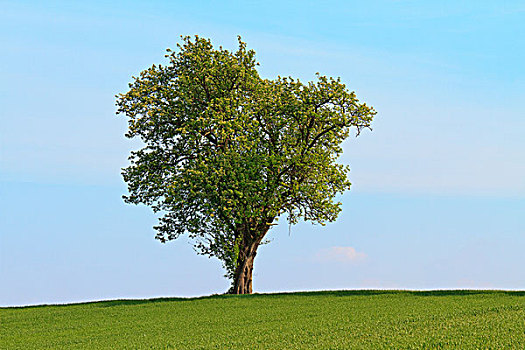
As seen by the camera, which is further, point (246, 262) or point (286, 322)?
point (246, 262)

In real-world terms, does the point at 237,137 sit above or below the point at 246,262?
above

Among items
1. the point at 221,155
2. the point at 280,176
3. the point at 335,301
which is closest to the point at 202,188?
the point at 221,155

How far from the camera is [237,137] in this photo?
3186 centimetres

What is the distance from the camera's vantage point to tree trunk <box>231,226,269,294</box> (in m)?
33.3

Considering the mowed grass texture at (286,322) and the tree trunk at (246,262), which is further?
the tree trunk at (246,262)

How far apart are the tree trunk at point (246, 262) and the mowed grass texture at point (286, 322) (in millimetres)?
2402

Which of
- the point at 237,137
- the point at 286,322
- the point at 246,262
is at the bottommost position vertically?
the point at 286,322

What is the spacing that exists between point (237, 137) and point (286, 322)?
44.4ft

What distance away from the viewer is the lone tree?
3219 centimetres

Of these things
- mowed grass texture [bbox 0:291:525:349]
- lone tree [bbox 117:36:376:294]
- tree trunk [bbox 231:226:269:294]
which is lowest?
mowed grass texture [bbox 0:291:525:349]

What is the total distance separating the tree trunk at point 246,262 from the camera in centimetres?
3334

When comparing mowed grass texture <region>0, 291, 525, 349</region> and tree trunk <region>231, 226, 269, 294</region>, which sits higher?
tree trunk <region>231, 226, 269, 294</region>

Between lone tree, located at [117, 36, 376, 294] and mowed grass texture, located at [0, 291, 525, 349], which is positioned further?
lone tree, located at [117, 36, 376, 294]

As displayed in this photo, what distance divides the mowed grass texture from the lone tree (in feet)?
14.3
